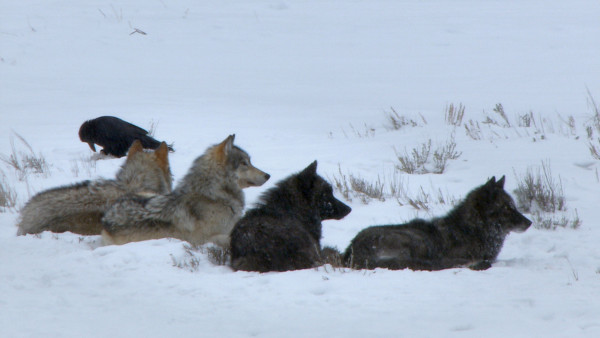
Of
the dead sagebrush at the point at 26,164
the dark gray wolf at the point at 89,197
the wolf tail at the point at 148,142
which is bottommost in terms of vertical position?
the dark gray wolf at the point at 89,197

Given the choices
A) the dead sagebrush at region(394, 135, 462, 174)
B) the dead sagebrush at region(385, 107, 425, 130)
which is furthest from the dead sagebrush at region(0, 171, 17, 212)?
the dead sagebrush at region(385, 107, 425, 130)

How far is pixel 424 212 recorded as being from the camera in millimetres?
9211

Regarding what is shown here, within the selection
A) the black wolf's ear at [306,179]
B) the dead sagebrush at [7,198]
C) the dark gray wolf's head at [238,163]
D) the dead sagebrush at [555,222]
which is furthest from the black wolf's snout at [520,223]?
the dead sagebrush at [7,198]

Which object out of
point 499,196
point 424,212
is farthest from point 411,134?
point 499,196

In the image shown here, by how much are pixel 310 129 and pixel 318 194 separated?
26.8 feet

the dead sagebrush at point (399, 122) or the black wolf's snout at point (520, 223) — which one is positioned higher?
the dead sagebrush at point (399, 122)

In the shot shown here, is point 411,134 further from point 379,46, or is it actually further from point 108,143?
point 379,46

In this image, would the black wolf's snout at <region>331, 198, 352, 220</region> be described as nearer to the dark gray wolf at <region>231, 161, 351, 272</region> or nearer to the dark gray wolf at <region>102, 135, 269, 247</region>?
the dark gray wolf at <region>231, 161, 351, 272</region>

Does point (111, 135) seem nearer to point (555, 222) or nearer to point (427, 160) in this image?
point (427, 160)

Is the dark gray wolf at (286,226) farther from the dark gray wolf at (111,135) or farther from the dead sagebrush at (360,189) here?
the dark gray wolf at (111,135)

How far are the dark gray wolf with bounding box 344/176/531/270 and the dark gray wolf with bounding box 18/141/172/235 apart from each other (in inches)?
117

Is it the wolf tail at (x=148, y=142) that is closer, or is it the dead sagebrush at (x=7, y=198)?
the dead sagebrush at (x=7, y=198)

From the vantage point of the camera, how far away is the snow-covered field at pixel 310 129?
16.6ft

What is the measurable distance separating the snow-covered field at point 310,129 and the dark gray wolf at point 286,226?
0.99 feet
